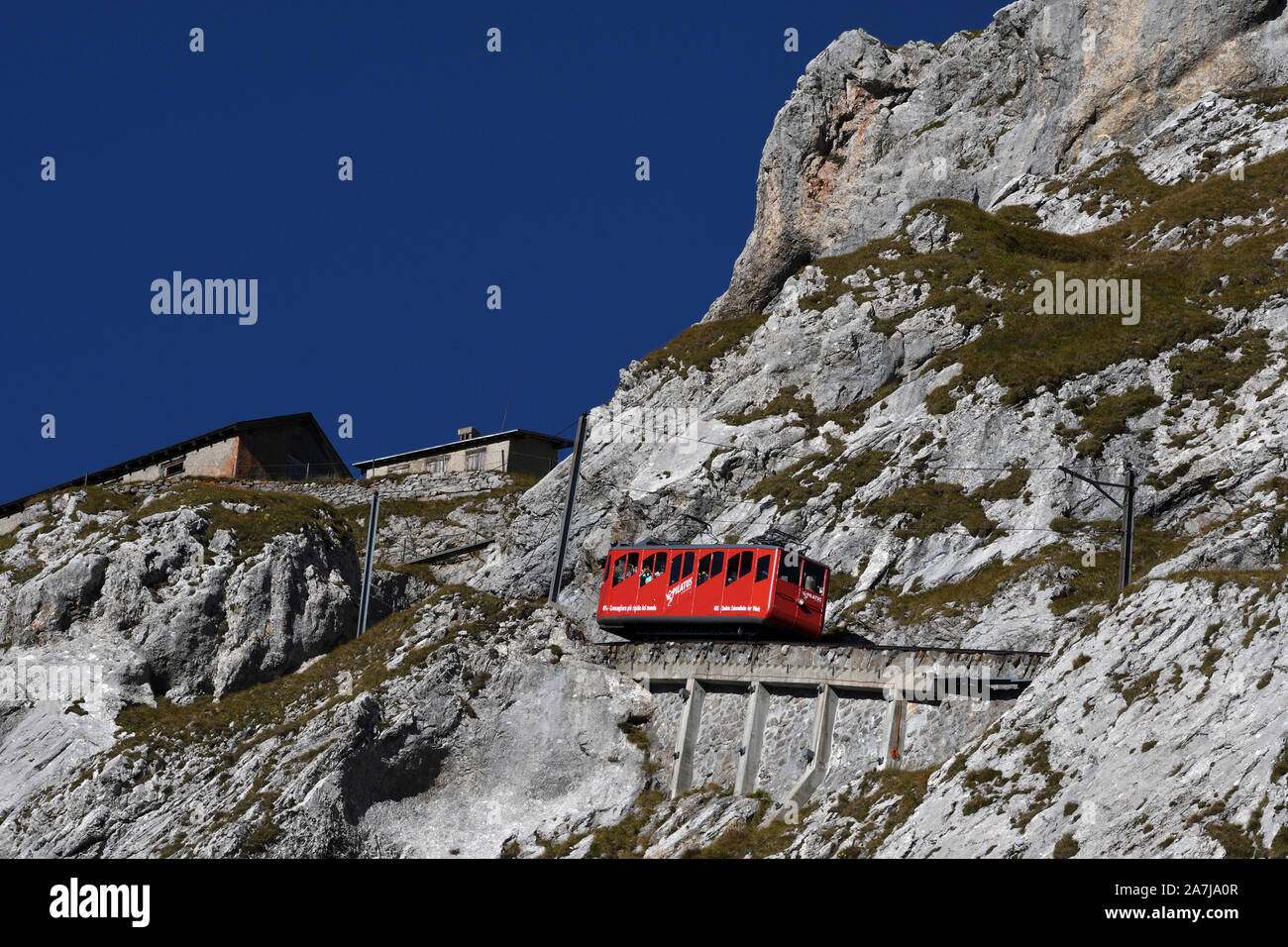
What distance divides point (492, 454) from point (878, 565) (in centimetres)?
4056

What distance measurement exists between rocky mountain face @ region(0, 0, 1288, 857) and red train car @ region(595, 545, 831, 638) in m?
2.17

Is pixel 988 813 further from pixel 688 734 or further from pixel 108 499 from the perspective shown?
pixel 108 499

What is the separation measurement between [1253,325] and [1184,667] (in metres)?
28.6

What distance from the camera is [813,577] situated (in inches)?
2076

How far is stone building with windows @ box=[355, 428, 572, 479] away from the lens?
9231 cm

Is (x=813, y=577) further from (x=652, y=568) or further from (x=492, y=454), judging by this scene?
(x=492, y=454)

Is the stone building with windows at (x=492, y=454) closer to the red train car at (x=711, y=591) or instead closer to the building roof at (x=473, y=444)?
the building roof at (x=473, y=444)

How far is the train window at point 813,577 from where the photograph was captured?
52312 mm

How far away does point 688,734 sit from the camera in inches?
1981
